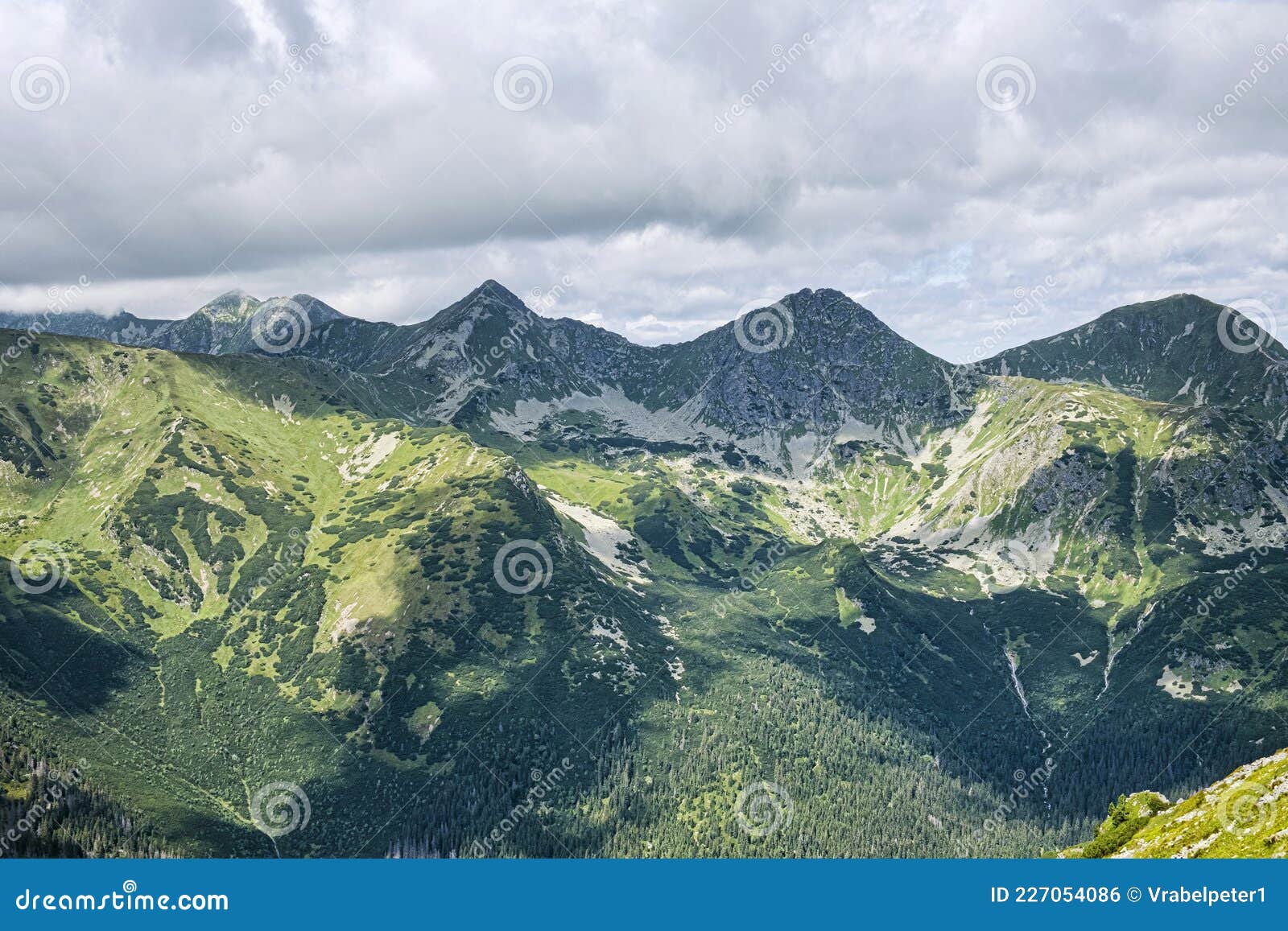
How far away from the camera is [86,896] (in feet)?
196

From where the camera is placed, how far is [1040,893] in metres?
58.7

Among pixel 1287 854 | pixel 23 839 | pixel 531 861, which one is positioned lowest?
pixel 23 839

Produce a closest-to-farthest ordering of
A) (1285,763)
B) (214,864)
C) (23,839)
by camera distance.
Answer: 1. (214,864)
2. (1285,763)
3. (23,839)

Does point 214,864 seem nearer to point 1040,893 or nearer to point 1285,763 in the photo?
point 1040,893

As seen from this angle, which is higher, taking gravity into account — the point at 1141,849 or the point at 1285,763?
the point at 1285,763

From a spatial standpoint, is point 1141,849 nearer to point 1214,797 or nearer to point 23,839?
point 1214,797

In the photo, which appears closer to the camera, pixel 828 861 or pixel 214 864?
pixel 214 864

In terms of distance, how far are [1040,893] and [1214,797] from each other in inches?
1600

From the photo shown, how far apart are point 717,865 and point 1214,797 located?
183 feet

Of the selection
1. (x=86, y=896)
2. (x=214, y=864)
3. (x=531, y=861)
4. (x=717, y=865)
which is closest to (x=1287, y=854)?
(x=717, y=865)

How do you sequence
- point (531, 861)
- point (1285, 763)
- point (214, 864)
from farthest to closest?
point (1285, 763) → point (531, 861) → point (214, 864)

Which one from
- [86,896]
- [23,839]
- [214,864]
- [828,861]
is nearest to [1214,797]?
[828,861]

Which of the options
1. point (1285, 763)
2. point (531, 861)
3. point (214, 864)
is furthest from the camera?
point (1285, 763)

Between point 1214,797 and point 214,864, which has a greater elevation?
point 214,864
